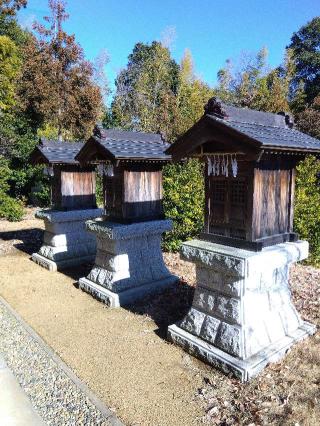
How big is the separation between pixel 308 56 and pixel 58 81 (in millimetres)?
28269

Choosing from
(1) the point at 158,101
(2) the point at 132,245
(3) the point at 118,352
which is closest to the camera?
(3) the point at 118,352

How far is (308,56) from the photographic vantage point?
35.0 m

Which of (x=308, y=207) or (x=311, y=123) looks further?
(x=311, y=123)

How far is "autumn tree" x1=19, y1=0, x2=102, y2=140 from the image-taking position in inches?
711

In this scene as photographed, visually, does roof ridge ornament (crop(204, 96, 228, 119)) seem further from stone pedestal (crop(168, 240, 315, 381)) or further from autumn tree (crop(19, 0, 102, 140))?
autumn tree (crop(19, 0, 102, 140))

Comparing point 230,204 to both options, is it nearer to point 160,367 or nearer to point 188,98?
point 160,367

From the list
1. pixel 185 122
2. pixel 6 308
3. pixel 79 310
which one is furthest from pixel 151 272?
pixel 185 122

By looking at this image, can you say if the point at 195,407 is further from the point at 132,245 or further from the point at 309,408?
the point at 132,245

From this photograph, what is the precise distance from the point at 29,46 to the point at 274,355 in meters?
19.0

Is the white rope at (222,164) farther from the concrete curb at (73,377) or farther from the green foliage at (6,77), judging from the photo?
the green foliage at (6,77)

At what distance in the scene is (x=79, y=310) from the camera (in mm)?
7230

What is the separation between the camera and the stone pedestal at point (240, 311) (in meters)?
4.86

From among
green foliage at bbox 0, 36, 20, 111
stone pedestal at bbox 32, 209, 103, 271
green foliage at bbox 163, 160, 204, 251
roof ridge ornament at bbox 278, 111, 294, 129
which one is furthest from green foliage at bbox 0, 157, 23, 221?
roof ridge ornament at bbox 278, 111, 294, 129

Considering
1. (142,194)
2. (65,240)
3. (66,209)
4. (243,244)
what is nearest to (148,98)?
(66,209)
